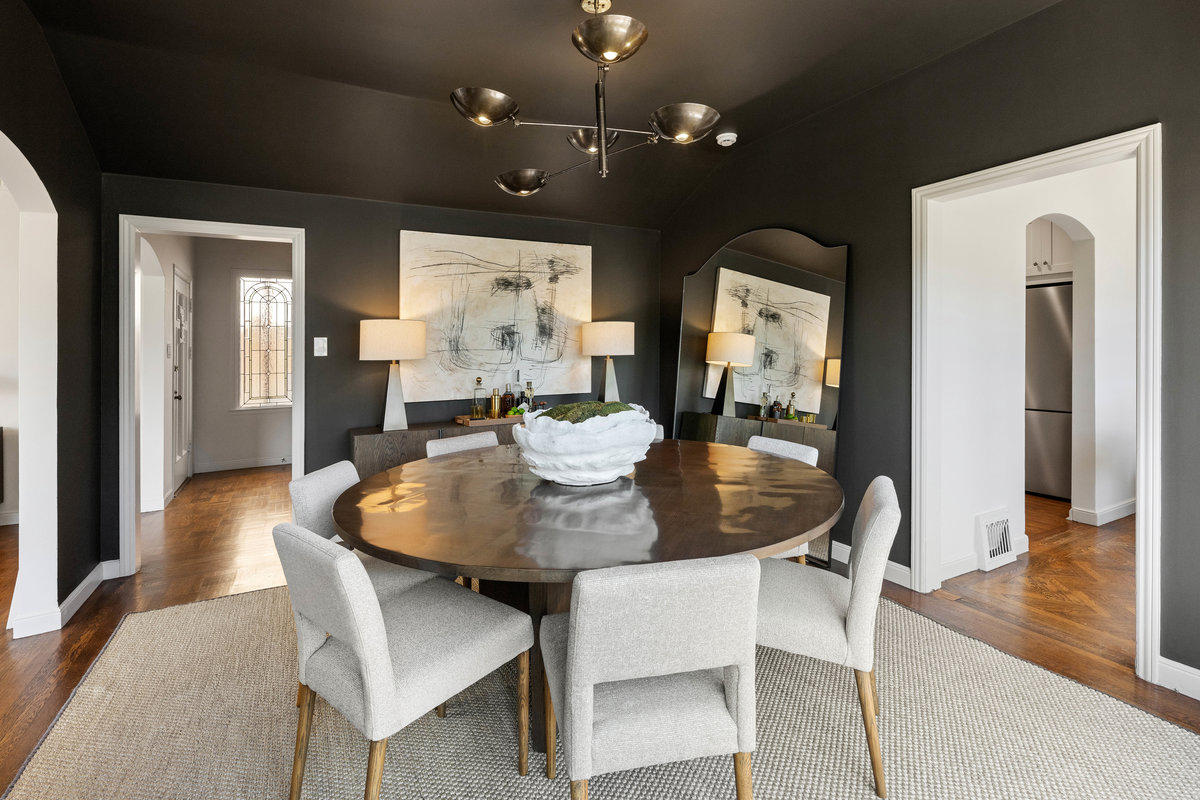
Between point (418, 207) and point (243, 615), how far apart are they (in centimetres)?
266

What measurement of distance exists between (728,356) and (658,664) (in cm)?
296

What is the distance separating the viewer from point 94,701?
2.08 metres

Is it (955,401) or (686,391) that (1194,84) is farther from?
(686,391)

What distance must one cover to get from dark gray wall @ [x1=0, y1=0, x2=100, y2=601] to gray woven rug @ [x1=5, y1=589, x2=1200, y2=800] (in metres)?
0.92

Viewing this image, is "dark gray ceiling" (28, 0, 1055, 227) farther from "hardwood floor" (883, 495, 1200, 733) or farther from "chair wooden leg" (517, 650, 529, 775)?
"hardwood floor" (883, 495, 1200, 733)

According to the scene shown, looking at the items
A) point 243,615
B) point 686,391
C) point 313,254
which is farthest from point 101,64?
point 686,391

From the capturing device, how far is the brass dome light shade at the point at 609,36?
165cm

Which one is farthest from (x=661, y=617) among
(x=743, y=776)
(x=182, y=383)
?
(x=182, y=383)

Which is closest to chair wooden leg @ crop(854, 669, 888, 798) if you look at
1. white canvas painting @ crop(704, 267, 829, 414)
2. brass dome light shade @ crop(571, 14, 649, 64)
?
brass dome light shade @ crop(571, 14, 649, 64)

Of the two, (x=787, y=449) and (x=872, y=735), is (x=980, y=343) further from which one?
(x=872, y=735)

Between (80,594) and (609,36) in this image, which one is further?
(80,594)

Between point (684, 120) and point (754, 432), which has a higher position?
point (684, 120)

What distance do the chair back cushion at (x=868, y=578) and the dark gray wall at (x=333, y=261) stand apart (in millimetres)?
3171

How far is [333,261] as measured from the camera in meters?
3.81
